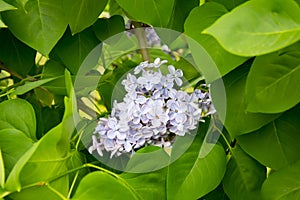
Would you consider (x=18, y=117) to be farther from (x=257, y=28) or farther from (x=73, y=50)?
(x=257, y=28)

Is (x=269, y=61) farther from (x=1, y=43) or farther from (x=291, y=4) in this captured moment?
(x=1, y=43)

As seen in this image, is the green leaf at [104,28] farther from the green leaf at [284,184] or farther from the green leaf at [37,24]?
the green leaf at [284,184]

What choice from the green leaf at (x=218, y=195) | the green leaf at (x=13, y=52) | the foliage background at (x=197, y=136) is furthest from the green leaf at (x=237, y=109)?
the green leaf at (x=13, y=52)

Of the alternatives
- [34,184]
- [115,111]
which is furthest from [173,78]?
[34,184]

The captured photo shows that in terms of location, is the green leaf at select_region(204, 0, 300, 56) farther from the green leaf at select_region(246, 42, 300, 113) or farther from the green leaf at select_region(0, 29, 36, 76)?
the green leaf at select_region(0, 29, 36, 76)

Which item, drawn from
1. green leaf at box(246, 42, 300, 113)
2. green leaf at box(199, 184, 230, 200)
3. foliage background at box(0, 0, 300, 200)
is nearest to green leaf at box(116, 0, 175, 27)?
foliage background at box(0, 0, 300, 200)
